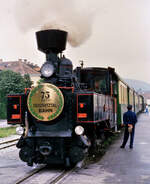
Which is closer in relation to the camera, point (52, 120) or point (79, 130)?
point (79, 130)

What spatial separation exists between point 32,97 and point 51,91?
51 cm

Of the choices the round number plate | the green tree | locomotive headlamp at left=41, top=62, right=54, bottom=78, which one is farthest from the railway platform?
the green tree

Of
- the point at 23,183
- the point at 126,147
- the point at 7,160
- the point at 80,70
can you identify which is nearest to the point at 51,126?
the point at 23,183

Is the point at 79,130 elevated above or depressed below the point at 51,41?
below

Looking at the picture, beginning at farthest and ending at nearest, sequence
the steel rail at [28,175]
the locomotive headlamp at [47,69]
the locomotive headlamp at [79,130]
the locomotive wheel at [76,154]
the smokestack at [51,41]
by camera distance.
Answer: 1. the smokestack at [51,41]
2. the locomotive headlamp at [47,69]
3. the locomotive wheel at [76,154]
4. the locomotive headlamp at [79,130]
5. the steel rail at [28,175]

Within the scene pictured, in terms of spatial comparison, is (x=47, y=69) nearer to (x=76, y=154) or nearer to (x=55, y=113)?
(x=55, y=113)

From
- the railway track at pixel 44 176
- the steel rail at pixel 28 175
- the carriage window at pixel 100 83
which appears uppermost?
the carriage window at pixel 100 83

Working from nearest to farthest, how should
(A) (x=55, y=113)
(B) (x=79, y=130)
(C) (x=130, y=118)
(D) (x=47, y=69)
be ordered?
(B) (x=79, y=130)
(A) (x=55, y=113)
(D) (x=47, y=69)
(C) (x=130, y=118)

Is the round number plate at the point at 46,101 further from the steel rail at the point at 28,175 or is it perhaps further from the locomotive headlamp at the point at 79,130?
the steel rail at the point at 28,175

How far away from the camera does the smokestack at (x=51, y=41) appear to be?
6.96 m

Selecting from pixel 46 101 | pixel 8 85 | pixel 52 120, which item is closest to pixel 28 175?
pixel 52 120

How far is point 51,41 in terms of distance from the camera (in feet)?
22.8

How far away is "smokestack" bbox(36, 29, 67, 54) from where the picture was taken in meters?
6.96

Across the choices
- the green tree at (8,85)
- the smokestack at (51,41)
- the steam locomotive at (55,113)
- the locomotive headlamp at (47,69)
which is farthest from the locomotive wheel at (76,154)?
the green tree at (8,85)
